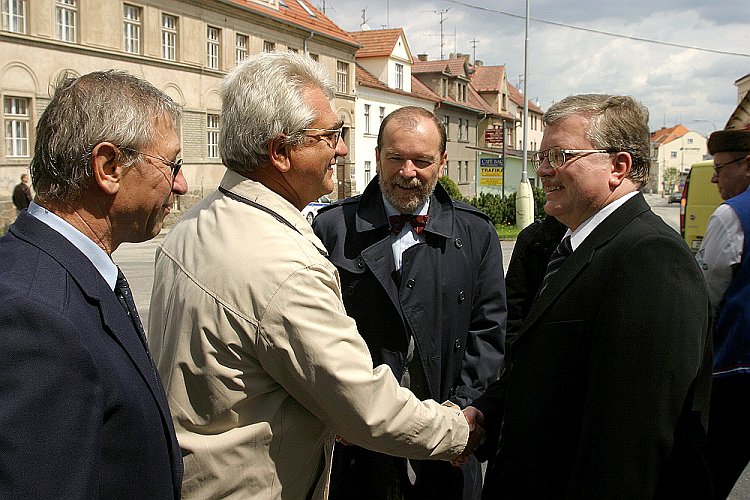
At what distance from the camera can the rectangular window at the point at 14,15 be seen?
21109mm

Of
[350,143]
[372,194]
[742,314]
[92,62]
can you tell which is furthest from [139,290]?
[350,143]

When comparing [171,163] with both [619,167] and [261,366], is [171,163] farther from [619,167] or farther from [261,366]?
[619,167]

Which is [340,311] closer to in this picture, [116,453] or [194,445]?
[194,445]

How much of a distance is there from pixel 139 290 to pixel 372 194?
985 centimetres

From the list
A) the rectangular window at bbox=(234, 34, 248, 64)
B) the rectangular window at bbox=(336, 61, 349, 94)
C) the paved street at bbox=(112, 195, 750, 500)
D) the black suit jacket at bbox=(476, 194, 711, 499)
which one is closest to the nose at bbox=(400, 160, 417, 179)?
the black suit jacket at bbox=(476, 194, 711, 499)

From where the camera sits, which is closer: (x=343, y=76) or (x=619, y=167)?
(x=619, y=167)

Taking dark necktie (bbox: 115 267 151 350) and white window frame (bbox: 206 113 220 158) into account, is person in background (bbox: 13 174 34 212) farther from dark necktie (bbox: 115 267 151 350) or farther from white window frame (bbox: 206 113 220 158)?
dark necktie (bbox: 115 267 151 350)

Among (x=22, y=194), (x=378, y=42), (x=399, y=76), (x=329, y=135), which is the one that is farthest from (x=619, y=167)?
(x=399, y=76)

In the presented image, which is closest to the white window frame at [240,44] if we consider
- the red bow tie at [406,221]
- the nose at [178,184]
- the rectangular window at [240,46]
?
the rectangular window at [240,46]

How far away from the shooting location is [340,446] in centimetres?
332

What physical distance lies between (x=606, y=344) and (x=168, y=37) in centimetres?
2736

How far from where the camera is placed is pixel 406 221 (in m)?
3.56

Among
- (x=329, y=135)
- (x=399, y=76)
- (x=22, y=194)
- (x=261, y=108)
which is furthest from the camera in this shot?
(x=399, y=76)

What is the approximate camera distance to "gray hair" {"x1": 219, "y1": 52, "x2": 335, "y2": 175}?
7.68 feet
